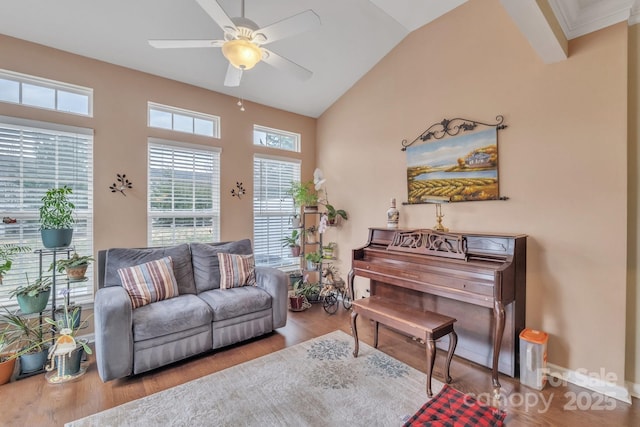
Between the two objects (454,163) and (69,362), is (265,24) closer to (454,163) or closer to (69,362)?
(454,163)

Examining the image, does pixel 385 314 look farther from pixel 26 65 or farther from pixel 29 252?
pixel 26 65

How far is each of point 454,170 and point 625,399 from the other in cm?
217

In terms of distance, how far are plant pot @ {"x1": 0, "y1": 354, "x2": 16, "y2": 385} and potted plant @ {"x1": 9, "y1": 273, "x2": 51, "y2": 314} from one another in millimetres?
386

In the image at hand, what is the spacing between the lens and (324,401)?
212cm

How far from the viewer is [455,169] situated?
2.98 meters

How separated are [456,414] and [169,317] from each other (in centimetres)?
232

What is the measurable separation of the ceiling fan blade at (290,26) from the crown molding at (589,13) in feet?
5.38

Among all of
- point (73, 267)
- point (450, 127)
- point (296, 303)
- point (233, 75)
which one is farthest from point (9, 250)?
point (450, 127)

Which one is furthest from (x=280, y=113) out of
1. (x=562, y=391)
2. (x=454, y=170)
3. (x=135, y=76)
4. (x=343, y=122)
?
(x=562, y=391)

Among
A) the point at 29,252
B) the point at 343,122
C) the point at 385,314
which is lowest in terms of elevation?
the point at 385,314

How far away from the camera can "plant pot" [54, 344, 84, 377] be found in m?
2.36

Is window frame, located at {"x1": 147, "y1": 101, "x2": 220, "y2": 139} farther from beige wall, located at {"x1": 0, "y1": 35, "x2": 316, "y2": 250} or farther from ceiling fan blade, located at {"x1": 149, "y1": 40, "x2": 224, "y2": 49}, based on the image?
ceiling fan blade, located at {"x1": 149, "y1": 40, "x2": 224, "y2": 49}

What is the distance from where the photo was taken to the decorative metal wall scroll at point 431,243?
2566 millimetres

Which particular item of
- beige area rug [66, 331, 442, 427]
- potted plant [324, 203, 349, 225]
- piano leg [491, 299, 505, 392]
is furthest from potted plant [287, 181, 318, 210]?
piano leg [491, 299, 505, 392]
